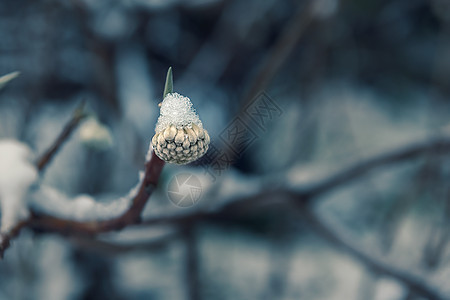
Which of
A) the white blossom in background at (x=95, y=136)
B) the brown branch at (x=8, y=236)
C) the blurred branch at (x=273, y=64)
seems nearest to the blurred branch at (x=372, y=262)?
the blurred branch at (x=273, y=64)

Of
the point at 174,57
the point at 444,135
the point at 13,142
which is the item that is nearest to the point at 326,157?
the point at 174,57

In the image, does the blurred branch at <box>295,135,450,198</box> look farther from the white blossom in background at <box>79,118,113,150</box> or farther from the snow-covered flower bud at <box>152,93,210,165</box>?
the snow-covered flower bud at <box>152,93,210,165</box>

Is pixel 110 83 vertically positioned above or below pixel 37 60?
below

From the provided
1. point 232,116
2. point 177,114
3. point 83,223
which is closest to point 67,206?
point 83,223

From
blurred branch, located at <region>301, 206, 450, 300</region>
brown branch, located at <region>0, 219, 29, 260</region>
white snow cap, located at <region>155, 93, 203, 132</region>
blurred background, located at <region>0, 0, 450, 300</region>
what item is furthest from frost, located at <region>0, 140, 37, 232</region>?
blurred branch, located at <region>301, 206, 450, 300</region>

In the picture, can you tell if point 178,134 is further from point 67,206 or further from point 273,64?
point 273,64

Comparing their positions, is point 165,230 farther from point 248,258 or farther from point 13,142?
point 248,258
